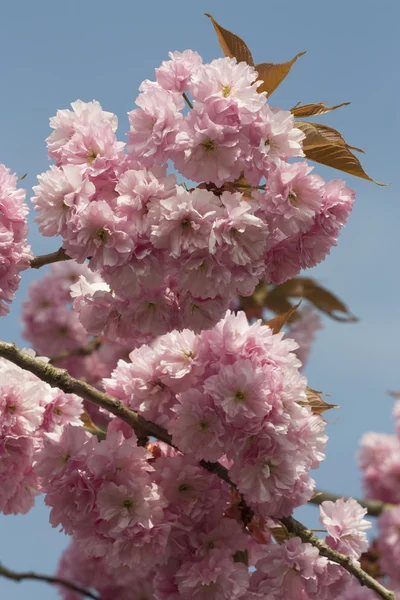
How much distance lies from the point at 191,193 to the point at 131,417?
0.77 meters

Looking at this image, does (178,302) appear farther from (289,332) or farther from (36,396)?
(289,332)

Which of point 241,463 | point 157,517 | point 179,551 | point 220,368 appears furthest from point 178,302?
point 179,551

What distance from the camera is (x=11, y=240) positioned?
2145 mm

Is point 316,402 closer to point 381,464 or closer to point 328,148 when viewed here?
point 328,148

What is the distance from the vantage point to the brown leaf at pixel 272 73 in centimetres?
216

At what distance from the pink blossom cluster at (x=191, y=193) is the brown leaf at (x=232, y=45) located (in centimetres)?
13

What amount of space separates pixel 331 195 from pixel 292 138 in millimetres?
186

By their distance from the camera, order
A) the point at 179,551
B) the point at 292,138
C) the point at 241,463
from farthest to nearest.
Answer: the point at 179,551
the point at 241,463
the point at 292,138

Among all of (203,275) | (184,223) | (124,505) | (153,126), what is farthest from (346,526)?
(153,126)

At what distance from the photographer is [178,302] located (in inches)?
86.6

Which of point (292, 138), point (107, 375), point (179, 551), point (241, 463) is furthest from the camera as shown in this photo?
point (107, 375)

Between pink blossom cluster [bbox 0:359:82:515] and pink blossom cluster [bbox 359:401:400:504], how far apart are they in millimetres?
4158

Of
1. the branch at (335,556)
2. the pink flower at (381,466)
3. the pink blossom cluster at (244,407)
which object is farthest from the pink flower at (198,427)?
the pink flower at (381,466)

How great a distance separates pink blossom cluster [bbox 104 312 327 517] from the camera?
2197 millimetres
